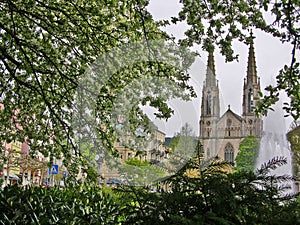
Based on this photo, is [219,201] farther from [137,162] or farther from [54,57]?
[54,57]

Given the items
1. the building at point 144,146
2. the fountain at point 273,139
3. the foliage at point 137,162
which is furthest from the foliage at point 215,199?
the fountain at point 273,139

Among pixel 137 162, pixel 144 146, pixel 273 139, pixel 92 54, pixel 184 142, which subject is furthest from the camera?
pixel 273 139

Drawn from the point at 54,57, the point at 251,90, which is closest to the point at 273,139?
the point at 251,90

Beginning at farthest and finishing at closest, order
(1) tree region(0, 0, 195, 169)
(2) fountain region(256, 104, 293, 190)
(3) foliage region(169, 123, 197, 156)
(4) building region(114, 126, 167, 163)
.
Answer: (2) fountain region(256, 104, 293, 190) < (1) tree region(0, 0, 195, 169) < (4) building region(114, 126, 167, 163) < (3) foliage region(169, 123, 197, 156)

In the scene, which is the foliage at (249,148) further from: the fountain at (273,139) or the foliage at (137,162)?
the foliage at (137,162)

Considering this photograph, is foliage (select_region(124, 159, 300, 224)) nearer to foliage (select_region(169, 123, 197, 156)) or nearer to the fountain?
foliage (select_region(169, 123, 197, 156))

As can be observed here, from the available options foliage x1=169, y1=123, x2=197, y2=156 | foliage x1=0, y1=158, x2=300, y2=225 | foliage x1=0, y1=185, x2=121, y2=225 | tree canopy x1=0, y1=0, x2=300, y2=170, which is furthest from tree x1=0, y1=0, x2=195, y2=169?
foliage x1=0, y1=158, x2=300, y2=225

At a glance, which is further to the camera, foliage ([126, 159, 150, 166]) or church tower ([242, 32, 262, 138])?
church tower ([242, 32, 262, 138])

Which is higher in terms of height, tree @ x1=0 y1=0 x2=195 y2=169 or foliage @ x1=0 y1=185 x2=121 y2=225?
tree @ x1=0 y1=0 x2=195 y2=169

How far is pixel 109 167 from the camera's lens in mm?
4430

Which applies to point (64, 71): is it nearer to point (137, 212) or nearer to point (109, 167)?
point (109, 167)

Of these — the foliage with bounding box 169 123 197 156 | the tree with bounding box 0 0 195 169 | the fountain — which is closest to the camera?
the foliage with bounding box 169 123 197 156

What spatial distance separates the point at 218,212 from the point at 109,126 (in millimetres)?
3100

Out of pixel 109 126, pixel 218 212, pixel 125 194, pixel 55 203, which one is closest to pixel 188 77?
pixel 109 126
